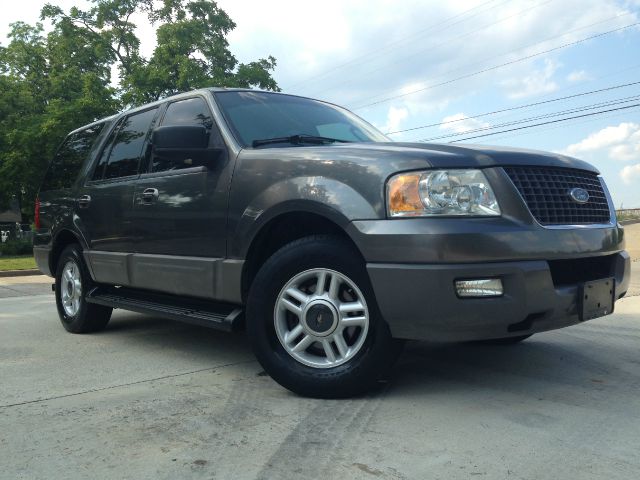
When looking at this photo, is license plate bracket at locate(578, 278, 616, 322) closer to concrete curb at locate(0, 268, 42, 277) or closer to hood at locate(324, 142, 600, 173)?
hood at locate(324, 142, 600, 173)

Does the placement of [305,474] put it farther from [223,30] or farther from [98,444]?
[223,30]

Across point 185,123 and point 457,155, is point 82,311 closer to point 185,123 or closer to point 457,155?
point 185,123

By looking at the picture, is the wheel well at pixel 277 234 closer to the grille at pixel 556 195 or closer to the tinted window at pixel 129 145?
the grille at pixel 556 195

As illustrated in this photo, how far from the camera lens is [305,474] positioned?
2.30 m

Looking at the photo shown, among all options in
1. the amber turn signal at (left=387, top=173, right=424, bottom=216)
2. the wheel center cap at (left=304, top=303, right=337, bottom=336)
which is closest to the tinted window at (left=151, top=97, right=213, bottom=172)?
the wheel center cap at (left=304, top=303, right=337, bottom=336)

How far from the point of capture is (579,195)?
338 cm

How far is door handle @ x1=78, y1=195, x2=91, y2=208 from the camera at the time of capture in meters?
5.17

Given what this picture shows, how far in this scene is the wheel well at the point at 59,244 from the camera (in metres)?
5.64

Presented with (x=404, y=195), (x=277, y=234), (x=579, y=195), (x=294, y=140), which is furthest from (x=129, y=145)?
(x=579, y=195)

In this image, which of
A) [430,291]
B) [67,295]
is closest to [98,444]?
[430,291]

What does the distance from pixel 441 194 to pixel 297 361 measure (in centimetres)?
117

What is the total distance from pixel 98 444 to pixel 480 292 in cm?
184

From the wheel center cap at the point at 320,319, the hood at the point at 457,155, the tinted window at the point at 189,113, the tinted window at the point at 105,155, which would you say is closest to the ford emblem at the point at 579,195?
the hood at the point at 457,155

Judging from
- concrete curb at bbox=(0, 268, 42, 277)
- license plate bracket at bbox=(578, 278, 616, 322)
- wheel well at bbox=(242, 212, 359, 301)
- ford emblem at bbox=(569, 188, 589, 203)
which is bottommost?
concrete curb at bbox=(0, 268, 42, 277)
